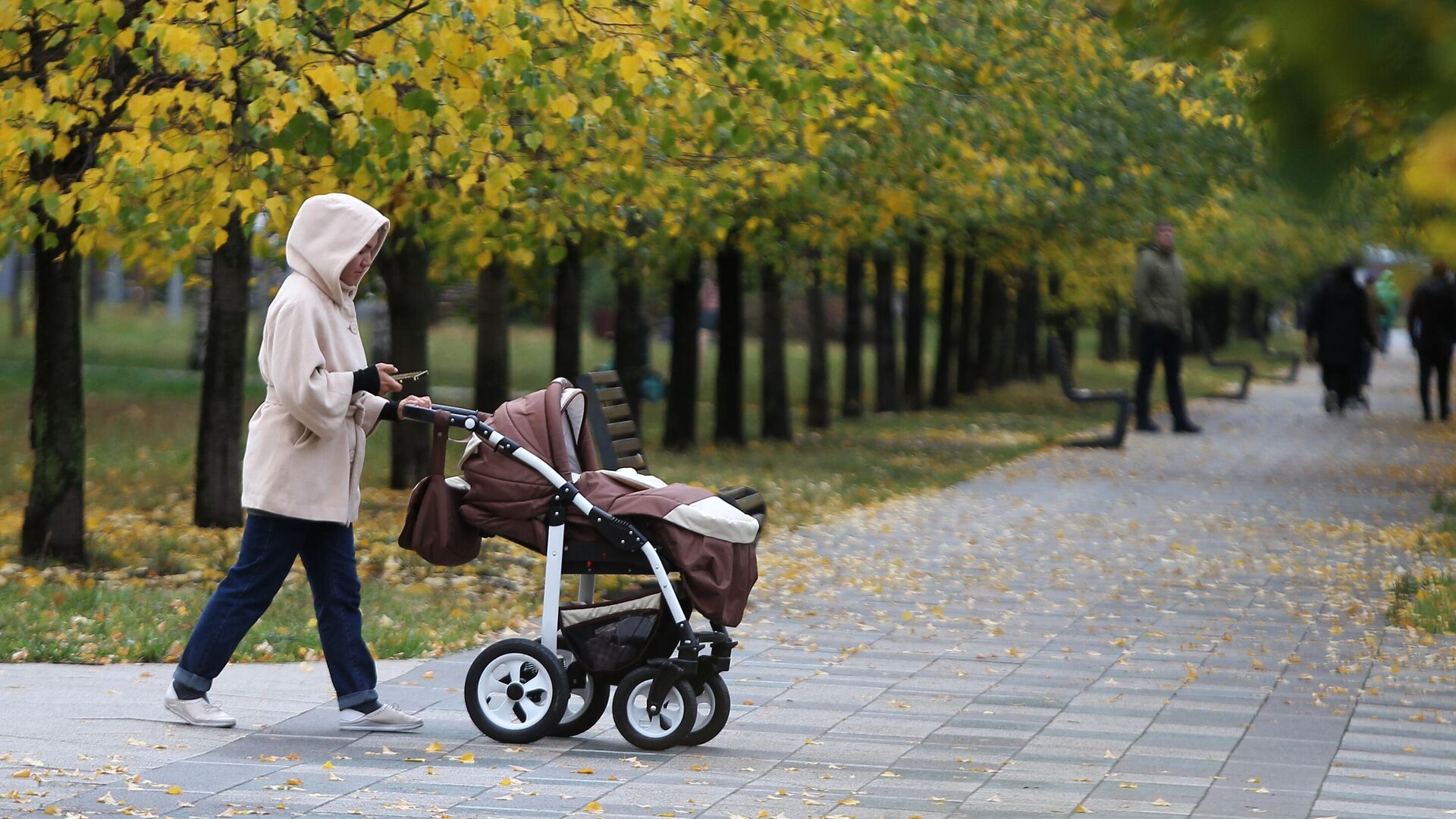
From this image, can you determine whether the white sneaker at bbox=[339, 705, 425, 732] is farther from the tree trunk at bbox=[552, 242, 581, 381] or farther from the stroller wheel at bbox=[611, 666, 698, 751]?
the tree trunk at bbox=[552, 242, 581, 381]

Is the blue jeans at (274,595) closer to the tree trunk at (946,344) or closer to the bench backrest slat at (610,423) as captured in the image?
the bench backrest slat at (610,423)

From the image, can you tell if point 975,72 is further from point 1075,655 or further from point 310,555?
point 310,555

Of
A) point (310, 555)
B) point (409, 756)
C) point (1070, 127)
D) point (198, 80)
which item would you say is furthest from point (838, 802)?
point (1070, 127)

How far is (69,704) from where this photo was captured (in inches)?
259

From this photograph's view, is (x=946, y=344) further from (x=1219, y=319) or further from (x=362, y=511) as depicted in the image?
(x=1219, y=319)

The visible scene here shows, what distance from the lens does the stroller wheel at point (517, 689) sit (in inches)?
242

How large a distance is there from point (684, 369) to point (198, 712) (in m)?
13.4

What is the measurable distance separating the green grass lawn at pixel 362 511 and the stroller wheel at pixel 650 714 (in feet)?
6.26

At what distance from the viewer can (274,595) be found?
249 inches

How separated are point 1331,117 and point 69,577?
28.0 ft

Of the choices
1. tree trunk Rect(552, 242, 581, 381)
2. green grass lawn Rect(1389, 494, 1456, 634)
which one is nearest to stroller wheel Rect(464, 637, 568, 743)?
green grass lawn Rect(1389, 494, 1456, 634)

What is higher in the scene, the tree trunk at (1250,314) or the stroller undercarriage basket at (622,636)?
the tree trunk at (1250,314)

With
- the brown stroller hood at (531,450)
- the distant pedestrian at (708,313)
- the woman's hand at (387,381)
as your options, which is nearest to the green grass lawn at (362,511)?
the brown stroller hood at (531,450)

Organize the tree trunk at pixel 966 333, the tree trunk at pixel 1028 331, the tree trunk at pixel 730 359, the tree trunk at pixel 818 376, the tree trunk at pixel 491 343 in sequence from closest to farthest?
1. the tree trunk at pixel 491 343
2. the tree trunk at pixel 730 359
3. the tree trunk at pixel 818 376
4. the tree trunk at pixel 966 333
5. the tree trunk at pixel 1028 331
